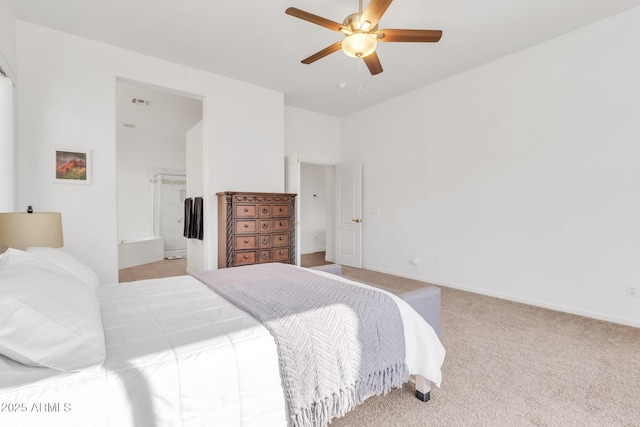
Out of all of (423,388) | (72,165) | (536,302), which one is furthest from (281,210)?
(536,302)

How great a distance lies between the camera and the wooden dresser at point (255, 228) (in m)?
3.92

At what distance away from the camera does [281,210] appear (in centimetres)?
433

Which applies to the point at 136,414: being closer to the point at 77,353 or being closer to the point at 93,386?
the point at 93,386

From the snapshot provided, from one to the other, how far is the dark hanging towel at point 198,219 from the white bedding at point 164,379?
3.00 meters

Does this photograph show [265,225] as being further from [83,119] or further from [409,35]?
[409,35]

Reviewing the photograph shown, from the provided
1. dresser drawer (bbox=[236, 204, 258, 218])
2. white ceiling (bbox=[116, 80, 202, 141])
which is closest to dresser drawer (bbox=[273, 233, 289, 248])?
dresser drawer (bbox=[236, 204, 258, 218])

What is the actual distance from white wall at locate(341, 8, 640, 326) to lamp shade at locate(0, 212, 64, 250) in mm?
4334

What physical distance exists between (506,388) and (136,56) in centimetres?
486

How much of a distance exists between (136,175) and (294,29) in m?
5.66

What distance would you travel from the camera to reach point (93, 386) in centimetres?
93

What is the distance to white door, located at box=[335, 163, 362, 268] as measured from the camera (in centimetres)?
570

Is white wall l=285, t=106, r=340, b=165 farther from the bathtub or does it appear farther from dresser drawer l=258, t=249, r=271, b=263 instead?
the bathtub

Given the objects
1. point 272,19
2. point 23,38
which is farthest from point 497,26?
point 23,38

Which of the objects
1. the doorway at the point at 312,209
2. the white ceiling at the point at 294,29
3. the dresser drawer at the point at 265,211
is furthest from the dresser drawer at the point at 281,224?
the doorway at the point at 312,209
